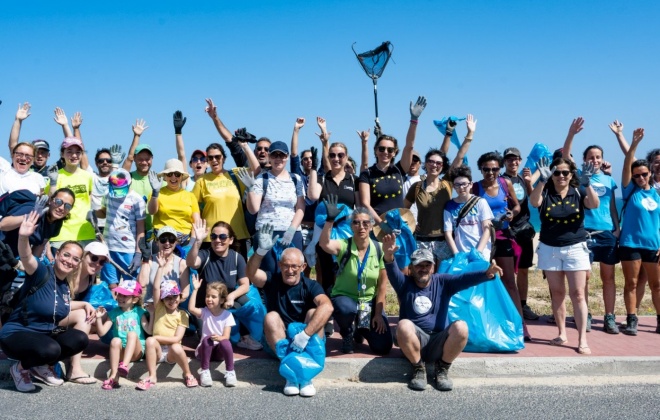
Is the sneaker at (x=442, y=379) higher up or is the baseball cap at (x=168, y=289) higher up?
the baseball cap at (x=168, y=289)

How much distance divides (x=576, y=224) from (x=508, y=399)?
7.20 feet

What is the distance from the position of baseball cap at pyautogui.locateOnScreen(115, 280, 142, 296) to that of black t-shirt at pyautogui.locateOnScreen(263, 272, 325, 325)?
1.22 metres

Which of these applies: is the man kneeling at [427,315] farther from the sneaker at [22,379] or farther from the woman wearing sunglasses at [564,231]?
the sneaker at [22,379]

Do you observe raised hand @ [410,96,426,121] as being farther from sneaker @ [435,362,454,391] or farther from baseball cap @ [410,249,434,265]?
sneaker @ [435,362,454,391]

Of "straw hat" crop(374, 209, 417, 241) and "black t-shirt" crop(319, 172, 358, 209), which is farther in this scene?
"black t-shirt" crop(319, 172, 358, 209)

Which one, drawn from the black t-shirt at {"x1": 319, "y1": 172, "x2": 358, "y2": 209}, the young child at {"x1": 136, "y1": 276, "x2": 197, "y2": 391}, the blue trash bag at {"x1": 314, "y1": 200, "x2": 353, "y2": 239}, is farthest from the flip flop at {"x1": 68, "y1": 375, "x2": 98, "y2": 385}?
the black t-shirt at {"x1": 319, "y1": 172, "x2": 358, "y2": 209}

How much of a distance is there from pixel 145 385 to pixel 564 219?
14.3 feet

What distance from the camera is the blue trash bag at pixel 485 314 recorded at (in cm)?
586

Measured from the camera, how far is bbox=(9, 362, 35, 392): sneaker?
4.99m

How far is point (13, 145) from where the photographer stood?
7383 mm

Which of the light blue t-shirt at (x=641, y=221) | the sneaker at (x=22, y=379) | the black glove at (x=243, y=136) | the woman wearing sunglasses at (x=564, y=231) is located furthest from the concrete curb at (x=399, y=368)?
the black glove at (x=243, y=136)

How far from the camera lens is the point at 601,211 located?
7051 mm

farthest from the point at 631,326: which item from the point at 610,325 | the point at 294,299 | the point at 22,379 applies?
the point at 22,379

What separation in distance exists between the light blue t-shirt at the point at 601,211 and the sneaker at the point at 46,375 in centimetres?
577
